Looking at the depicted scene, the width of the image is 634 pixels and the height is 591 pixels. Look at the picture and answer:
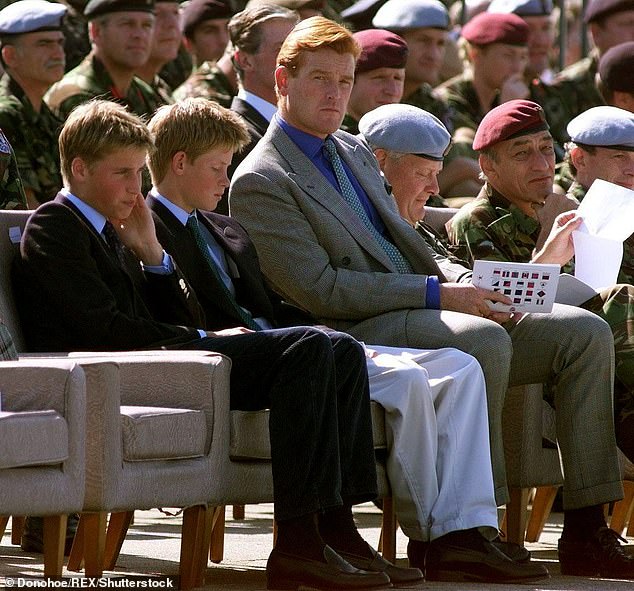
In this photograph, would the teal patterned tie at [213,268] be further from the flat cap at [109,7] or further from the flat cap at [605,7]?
the flat cap at [605,7]

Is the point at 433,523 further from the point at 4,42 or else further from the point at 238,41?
the point at 4,42

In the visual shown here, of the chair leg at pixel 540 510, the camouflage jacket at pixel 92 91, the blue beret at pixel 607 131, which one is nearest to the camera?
the chair leg at pixel 540 510

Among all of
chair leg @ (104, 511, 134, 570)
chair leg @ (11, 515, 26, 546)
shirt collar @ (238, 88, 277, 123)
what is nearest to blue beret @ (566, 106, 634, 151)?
shirt collar @ (238, 88, 277, 123)

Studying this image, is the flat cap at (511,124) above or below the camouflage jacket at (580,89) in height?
above

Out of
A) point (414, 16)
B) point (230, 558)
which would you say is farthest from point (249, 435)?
point (414, 16)

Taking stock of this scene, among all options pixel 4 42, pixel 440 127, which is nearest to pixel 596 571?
pixel 440 127

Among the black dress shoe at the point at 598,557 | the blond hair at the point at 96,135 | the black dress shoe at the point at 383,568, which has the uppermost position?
the blond hair at the point at 96,135

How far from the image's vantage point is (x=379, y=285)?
18.7ft

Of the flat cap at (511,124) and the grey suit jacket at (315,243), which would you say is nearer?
the grey suit jacket at (315,243)

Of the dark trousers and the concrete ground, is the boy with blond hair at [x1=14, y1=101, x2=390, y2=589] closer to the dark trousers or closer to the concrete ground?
the dark trousers

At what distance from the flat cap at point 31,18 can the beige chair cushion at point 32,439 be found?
377 centimetres

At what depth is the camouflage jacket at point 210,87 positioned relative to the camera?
27.3 feet

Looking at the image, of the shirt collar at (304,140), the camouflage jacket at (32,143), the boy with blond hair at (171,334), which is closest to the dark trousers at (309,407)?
the boy with blond hair at (171,334)

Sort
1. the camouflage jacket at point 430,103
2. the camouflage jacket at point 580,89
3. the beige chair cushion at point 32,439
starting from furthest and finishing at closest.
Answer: the camouflage jacket at point 580,89 → the camouflage jacket at point 430,103 → the beige chair cushion at point 32,439
